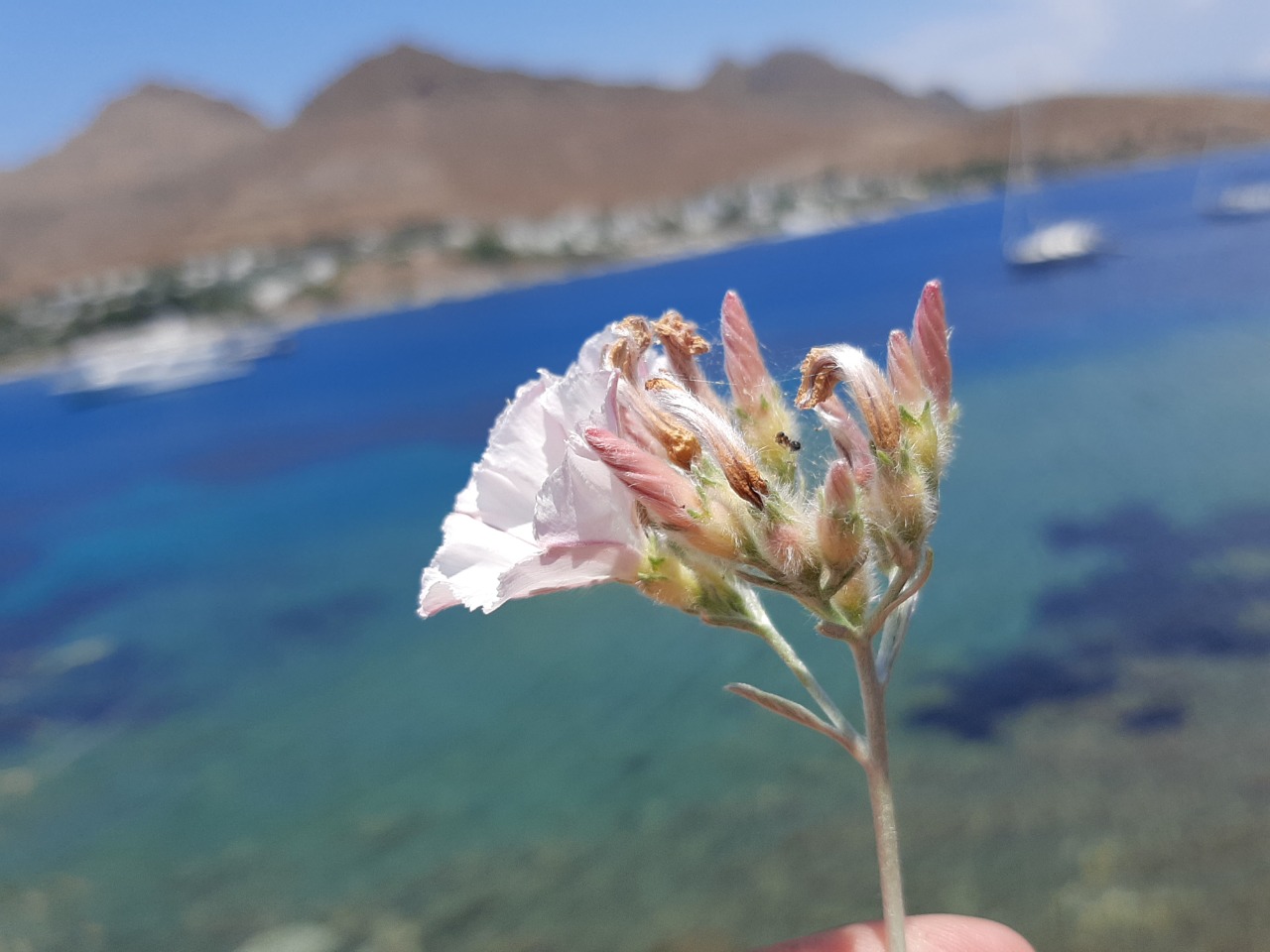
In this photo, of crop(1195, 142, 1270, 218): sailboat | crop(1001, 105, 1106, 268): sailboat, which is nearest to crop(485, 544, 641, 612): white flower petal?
crop(1001, 105, 1106, 268): sailboat

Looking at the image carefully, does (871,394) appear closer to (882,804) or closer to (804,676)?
(804,676)

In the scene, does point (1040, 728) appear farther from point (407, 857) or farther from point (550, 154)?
point (550, 154)

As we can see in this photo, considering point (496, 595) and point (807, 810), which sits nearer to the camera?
point (496, 595)

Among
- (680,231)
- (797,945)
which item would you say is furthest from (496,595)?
(680,231)

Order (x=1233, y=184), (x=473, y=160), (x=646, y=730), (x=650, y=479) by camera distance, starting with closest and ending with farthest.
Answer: (x=650, y=479), (x=646, y=730), (x=1233, y=184), (x=473, y=160)

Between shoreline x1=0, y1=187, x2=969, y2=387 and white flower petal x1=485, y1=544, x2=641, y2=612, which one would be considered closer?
white flower petal x1=485, y1=544, x2=641, y2=612

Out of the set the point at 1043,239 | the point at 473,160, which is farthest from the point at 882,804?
the point at 473,160

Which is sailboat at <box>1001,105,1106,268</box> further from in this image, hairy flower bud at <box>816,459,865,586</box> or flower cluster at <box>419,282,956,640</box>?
hairy flower bud at <box>816,459,865,586</box>
